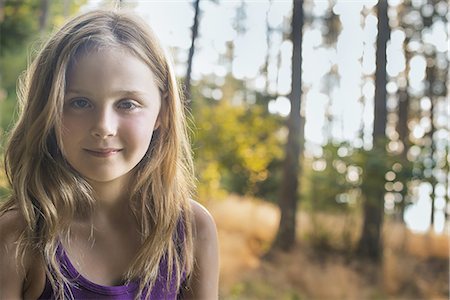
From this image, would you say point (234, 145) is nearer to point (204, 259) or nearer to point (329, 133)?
point (329, 133)

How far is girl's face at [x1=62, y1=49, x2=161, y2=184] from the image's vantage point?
24.5 inches

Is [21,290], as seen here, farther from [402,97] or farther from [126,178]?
[402,97]

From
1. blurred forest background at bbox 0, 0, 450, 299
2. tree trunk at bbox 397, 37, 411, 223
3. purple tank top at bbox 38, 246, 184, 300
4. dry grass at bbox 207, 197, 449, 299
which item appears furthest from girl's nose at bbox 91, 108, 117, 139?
tree trunk at bbox 397, 37, 411, 223

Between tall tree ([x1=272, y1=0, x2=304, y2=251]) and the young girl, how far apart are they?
189 cm

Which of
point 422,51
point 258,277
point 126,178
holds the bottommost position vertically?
point 258,277

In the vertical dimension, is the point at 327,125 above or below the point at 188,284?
above

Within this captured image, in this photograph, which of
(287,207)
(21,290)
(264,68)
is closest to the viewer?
(21,290)

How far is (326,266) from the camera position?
263 centimetres

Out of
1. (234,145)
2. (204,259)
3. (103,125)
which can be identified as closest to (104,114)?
(103,125)

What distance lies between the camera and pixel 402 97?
8.41 feet

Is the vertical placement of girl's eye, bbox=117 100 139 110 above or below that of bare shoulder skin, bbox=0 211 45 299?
above

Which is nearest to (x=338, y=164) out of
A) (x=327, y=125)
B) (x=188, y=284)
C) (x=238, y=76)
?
(x=327, y=125)

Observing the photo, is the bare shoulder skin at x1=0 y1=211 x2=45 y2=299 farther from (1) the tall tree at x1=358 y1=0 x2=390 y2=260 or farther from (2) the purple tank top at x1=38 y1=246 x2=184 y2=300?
(1) the tall tree at x1=358 y1=0 x2=390 y2=260

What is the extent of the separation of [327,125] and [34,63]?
Result: 6.51 feet
